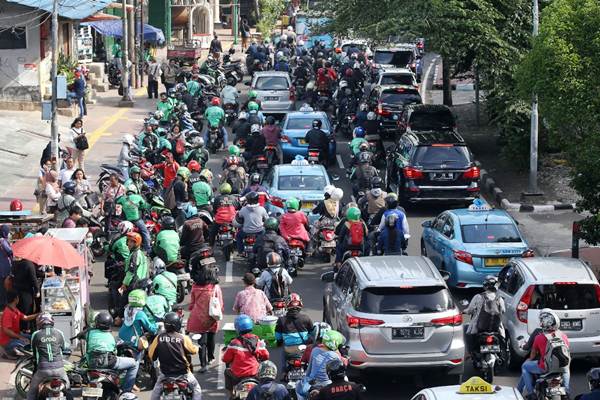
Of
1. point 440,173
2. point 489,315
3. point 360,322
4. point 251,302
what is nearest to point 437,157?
point 440,173

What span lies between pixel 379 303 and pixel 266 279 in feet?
10.6

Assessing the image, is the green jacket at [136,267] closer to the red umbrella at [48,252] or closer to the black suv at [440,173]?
the red umbrella at [48,252]

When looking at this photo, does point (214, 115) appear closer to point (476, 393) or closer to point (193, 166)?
point (193, 166)

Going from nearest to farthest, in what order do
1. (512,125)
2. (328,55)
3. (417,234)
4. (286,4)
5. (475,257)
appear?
(475,257) < (417,234) < (512,125) < (328,55) < (286,4)

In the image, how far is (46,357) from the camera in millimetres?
15570

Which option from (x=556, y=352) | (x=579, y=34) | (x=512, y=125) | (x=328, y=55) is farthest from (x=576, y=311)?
(x=328, y=55)

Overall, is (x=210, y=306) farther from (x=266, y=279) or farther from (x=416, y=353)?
(x=416, y=353)

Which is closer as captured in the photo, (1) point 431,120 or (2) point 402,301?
(2) point 402,301

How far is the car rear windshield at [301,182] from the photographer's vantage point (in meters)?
26.3

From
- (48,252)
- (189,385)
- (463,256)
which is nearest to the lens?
(189,385)

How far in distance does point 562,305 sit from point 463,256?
4183 mm

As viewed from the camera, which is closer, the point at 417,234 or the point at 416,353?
the point at 416,353

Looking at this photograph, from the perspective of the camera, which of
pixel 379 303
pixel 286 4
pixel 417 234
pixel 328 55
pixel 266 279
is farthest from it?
pixel 286 4

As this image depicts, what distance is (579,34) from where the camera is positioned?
901 inches
